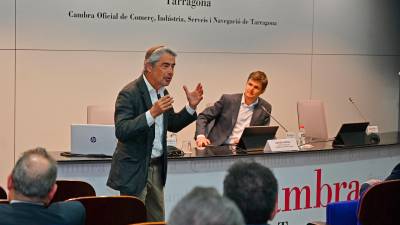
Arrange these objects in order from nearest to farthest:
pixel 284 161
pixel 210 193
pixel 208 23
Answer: pixel 210 193 → pixel 284 161 → pixel 208 23

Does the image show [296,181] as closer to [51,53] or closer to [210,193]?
[51,53]

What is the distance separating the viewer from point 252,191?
81.6 inches

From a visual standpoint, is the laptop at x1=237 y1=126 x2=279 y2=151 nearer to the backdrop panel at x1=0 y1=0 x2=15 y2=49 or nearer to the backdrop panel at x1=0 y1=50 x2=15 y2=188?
the backdrop panel at x1=0 y1=50 x2=15 y2=188

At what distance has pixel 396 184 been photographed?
3.58 m

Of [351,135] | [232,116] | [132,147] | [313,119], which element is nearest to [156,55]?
[132,147]

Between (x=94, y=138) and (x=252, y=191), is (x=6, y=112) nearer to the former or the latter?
(x=94, y=138)

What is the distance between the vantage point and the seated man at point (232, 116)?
5.84 meters

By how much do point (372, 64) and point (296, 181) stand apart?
3832mm

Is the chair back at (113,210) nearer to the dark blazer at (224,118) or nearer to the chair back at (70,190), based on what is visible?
the chair back at (70,190)

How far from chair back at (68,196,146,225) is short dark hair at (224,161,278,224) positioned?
99cm

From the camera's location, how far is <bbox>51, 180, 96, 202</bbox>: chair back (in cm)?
343

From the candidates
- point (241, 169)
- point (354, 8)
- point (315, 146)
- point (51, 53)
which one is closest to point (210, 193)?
point (241, 169)

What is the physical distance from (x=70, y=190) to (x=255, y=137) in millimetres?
2230

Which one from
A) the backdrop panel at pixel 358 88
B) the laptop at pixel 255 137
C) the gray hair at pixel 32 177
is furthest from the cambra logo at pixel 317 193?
the gray hair at pixel 32 177
